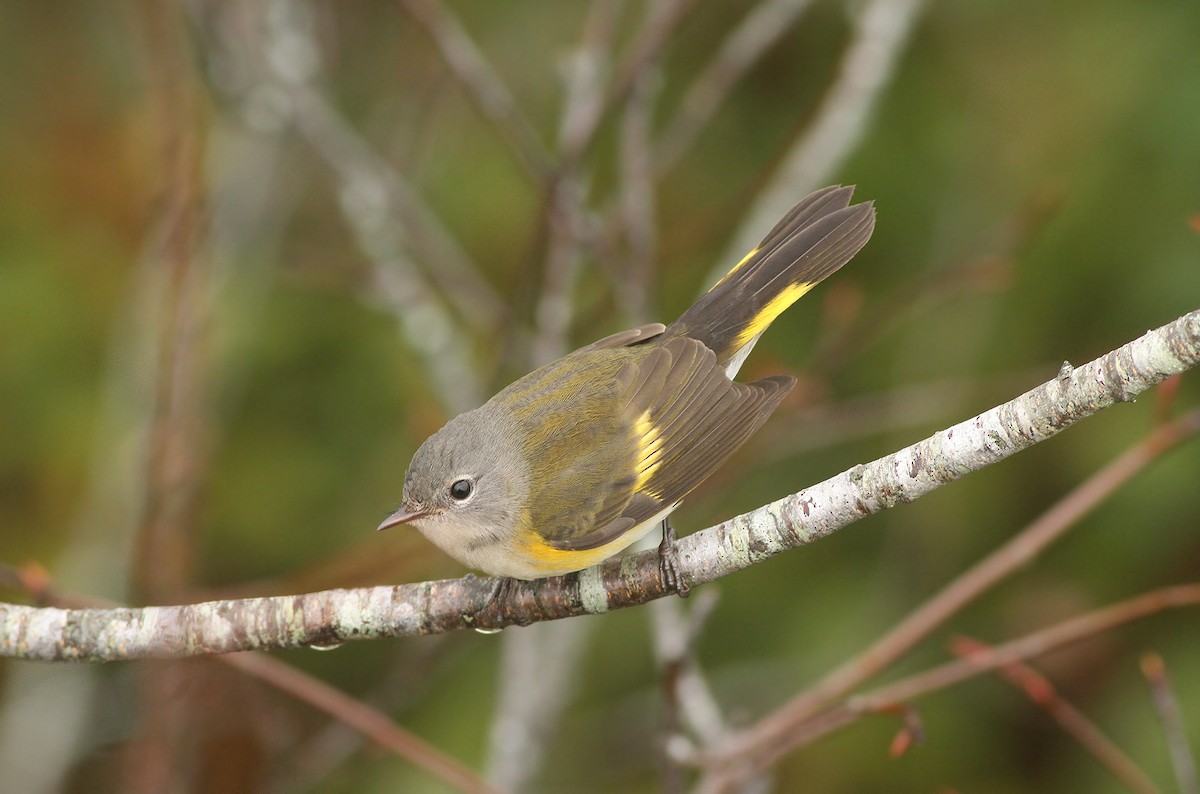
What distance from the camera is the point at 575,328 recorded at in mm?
4043

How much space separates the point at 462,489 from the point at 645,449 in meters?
0.47

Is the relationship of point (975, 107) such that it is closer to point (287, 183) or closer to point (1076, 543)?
point (1076, 543)

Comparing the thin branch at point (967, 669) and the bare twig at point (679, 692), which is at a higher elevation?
the bare twig at point (679, 692)

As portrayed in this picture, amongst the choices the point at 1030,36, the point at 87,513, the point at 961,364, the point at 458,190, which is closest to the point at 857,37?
the point at 1030,36

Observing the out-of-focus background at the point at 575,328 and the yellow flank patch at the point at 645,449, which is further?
the out-of-focus background at the point at 575,328

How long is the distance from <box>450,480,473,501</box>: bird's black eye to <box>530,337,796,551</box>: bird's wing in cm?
17

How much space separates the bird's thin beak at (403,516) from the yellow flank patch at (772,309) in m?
0.93

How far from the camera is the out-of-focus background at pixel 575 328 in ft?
11.8

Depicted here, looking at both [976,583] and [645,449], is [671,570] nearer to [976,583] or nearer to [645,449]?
[645,449]

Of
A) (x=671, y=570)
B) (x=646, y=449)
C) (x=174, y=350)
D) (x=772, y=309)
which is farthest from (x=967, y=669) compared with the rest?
(x=174, y=350)

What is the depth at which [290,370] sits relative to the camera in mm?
4691

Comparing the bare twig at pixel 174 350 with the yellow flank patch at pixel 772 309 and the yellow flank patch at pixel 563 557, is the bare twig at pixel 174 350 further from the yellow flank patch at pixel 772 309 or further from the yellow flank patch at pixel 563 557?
the yellow flank patch at pixel 772 309

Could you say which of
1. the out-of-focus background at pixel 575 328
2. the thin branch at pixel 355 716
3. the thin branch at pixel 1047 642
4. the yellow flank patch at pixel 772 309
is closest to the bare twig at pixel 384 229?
the out-of-focus background at pixel 575 328

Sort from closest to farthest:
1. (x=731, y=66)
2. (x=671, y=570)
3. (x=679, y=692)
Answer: (x=671, y=570)
(x=679, y=692)
(x=731, y=66)
